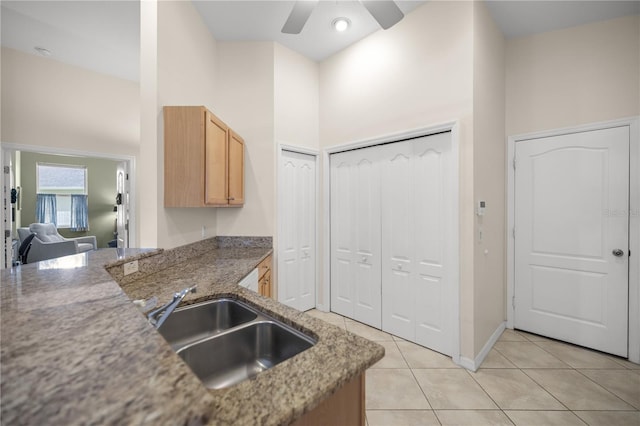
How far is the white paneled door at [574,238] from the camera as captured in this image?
2.37 meters

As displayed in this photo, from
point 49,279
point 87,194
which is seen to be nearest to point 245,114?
point 49,279

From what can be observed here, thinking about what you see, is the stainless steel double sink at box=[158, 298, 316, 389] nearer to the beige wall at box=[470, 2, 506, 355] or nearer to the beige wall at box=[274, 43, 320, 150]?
the beige wall at box=[470, 2, 506, 355]

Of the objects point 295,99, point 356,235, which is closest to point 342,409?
point 356,235

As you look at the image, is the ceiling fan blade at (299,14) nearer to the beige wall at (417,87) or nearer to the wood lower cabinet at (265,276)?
the beige wall at (417,87)

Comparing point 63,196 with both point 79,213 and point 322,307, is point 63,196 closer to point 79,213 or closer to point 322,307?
point 79,213

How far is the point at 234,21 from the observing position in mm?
2707

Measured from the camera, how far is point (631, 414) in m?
1.71

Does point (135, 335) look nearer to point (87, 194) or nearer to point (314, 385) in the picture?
point (314, 385)

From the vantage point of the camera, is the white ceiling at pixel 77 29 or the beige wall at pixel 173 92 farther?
the white ceiling at pixel 77 29

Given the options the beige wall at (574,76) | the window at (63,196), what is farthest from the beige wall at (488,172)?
the window at (63,196)

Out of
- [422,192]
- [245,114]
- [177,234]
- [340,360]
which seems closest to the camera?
[340,360]

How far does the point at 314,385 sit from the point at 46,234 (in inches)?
266

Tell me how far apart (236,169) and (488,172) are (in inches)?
99.9

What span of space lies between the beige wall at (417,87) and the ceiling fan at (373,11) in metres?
0.68
